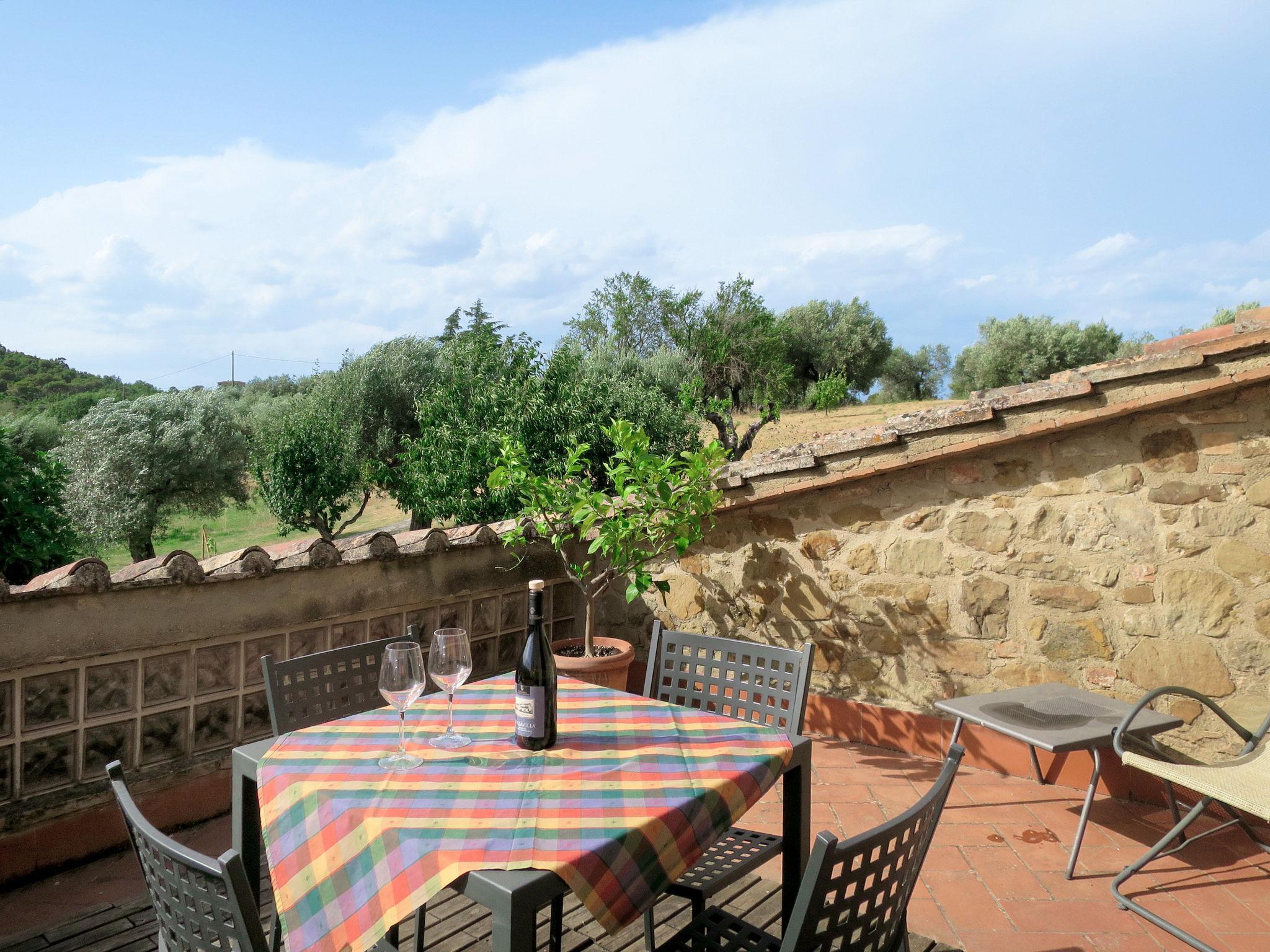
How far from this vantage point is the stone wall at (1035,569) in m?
3.18

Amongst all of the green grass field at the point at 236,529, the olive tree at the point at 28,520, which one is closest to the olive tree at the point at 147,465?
the green grass field at the point at 236,529

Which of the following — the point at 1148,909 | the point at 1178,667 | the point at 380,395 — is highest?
the point at 380,395

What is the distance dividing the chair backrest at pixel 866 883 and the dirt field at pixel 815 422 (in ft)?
48.8

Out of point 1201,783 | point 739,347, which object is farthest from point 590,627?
point 739,347

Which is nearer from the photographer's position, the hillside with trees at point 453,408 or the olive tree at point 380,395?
the hillside with trees at point 453,408

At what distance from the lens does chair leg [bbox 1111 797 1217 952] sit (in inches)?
90.8

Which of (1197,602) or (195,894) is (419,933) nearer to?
(195,894)

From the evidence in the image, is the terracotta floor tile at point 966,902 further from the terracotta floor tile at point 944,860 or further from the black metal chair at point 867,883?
the black metal chair at point 867,883

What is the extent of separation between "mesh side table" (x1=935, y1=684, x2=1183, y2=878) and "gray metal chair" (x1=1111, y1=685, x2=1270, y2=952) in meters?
0.08

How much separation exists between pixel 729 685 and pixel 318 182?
46.2ft

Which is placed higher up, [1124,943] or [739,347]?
[739,347]

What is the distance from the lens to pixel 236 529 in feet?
71.5

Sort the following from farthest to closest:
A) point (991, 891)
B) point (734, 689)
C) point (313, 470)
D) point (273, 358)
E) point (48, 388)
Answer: point (273, 358), point (48, 388), point (313, 470), point (991, 891), point (734, 689)

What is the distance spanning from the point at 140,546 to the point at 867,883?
2117 centimetres
